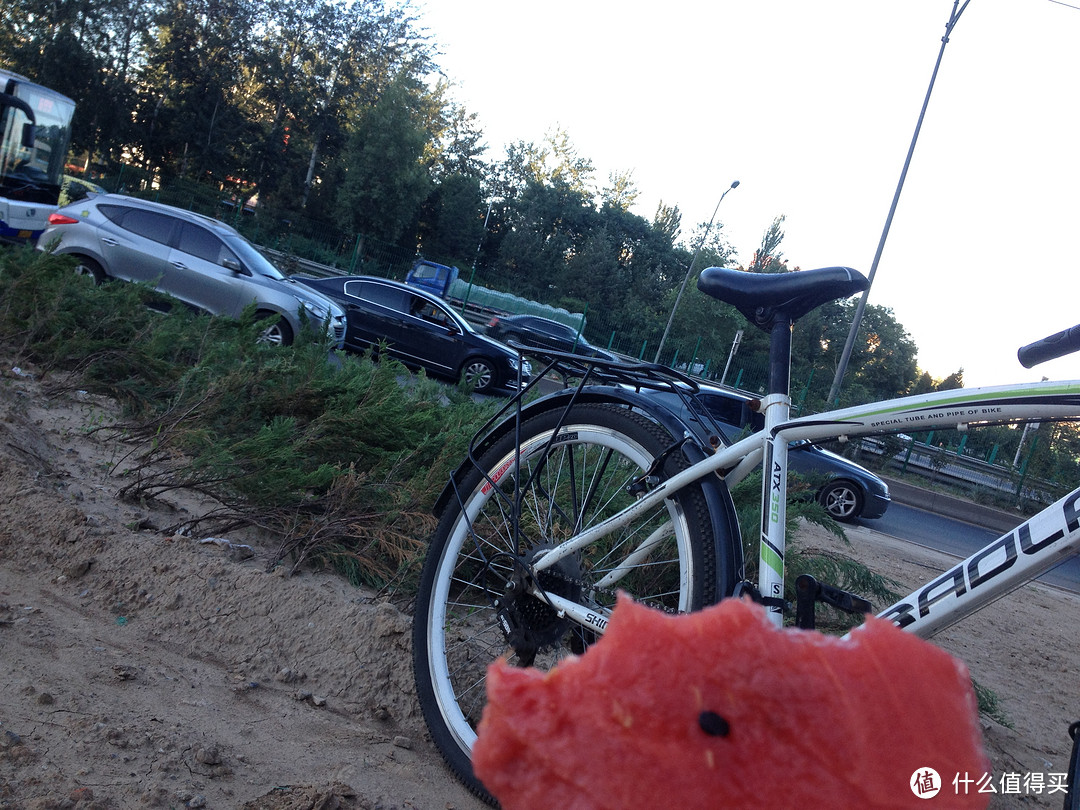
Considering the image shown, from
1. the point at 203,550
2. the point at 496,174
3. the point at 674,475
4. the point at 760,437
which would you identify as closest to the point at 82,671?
the point at 203,550

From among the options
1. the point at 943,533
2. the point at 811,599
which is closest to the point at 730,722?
the point at 811,599

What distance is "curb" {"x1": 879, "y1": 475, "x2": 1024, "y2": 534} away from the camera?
17.6 meters

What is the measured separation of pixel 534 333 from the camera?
84.4ft

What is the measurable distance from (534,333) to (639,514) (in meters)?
23.7

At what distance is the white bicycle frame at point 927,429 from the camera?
156 cm

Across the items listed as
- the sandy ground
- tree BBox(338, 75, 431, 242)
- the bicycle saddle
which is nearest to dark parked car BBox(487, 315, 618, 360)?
tree BBox(338, 75, 431, 242)

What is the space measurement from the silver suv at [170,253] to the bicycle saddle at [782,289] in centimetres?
1048

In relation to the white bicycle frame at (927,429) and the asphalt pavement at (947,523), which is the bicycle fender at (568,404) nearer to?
the white bicycle frame at (927,429)

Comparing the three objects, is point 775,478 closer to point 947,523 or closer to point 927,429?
point 927,429

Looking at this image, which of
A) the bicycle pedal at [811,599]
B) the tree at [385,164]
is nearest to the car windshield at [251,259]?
the bicycle pedal at [811,599]

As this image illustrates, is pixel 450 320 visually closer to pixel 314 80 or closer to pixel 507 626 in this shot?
pixel 507 626

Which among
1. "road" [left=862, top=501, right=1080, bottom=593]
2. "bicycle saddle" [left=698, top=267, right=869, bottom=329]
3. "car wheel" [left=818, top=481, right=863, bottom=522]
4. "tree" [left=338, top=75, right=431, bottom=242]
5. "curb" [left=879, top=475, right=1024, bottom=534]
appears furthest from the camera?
"tree" [left=338, top=75, right=431, bottom=242]

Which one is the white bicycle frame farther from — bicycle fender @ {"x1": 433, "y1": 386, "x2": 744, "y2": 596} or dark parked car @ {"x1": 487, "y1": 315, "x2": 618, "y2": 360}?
dark parked car @ {"x1": 487, "y1": 315, "x2": 618, "y2": 360}

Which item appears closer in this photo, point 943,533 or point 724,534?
point 724,534
